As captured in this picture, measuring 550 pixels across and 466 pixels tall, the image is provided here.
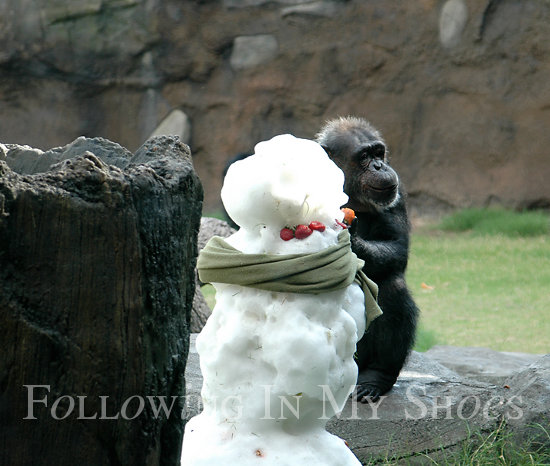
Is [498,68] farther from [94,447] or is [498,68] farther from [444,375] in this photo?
[94,447]

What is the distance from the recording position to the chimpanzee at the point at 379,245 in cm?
358

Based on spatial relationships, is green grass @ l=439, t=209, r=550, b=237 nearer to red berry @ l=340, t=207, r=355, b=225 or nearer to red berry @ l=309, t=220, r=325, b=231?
red berry @ l=340, t=207, r=355, b=225

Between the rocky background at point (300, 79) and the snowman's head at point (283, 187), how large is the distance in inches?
302

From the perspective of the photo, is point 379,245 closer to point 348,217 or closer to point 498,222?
point 348,217

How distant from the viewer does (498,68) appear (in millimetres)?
9383

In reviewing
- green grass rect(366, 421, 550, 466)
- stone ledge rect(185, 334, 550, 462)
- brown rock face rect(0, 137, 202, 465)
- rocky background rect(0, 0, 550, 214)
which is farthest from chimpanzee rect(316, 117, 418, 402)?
rocky background rect(0, 0, 550, 214)

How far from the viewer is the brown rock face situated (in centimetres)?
170

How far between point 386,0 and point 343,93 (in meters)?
1.11

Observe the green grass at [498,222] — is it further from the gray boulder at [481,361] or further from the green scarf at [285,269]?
the green scarf at [285,269]

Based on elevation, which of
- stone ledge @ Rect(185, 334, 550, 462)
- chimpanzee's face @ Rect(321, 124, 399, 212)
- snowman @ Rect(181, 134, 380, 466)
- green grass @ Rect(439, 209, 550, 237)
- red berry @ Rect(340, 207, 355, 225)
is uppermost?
green grass @ Rect(439, 209, 550, 237)

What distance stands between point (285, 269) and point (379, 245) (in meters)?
1.59

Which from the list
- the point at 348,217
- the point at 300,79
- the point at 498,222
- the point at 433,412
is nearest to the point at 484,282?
the point at 498,222

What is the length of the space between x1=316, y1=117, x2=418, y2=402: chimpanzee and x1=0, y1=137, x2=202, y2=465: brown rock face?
1.63 m

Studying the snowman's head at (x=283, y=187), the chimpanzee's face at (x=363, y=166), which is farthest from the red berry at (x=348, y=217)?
the chimpanzee's face at (x=363, y=166)
